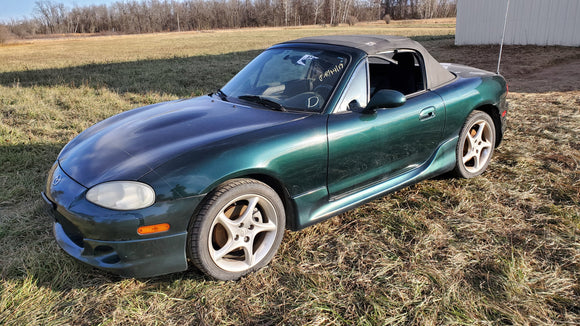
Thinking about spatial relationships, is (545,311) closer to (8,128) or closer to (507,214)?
(507,214)

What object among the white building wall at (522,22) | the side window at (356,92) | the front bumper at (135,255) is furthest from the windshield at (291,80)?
the white building wall at (522,22)

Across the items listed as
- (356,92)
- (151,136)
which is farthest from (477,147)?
(151,136)

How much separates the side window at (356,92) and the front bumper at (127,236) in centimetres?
133

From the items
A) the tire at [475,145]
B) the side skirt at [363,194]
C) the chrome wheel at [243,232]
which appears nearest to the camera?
the chrome wheel at [243,232]

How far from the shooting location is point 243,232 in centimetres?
251

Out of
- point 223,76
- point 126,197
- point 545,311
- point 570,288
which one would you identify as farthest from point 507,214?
point 223,76

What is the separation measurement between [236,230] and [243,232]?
0.05m

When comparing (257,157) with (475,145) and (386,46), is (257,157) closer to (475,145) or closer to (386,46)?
(386,46)

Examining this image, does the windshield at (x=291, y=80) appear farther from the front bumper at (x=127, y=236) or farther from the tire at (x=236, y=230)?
the front bumper at (x=127, y=236)

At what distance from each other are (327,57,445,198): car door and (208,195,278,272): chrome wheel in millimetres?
527

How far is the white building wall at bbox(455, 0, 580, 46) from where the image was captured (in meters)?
12.7

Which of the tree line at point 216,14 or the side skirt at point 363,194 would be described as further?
the tree line at point 216,14

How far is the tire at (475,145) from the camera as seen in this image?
374cm

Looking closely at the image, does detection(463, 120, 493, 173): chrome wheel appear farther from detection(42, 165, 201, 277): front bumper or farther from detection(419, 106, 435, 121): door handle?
detection(42, 165, 201, 277): front bumper
